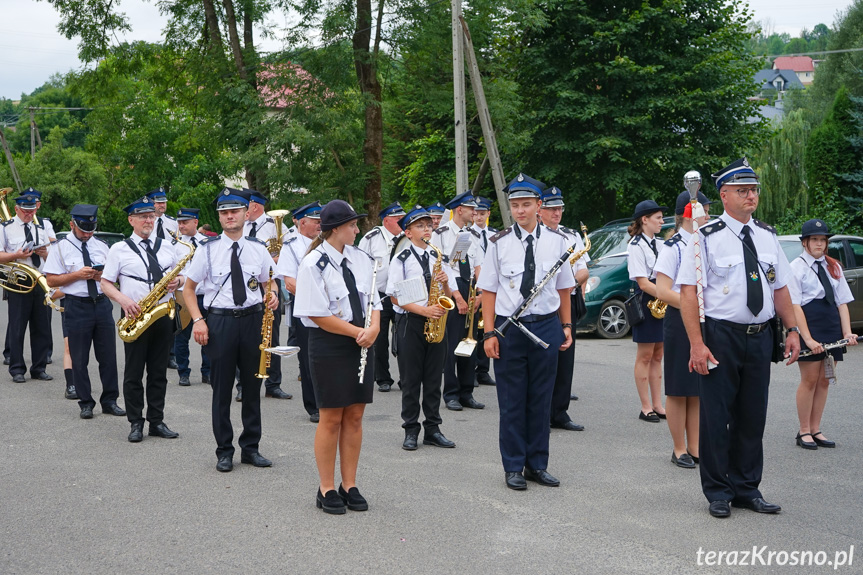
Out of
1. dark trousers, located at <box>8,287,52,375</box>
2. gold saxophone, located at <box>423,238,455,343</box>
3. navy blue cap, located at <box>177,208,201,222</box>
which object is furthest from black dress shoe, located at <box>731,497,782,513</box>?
dark trousers, located at <box>8,287,52,375</box>

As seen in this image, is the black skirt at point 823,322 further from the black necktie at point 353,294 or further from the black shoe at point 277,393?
the black shoe at point 277,393

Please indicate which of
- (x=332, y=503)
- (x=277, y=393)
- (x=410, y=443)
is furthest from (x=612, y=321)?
(x=332, y=503)

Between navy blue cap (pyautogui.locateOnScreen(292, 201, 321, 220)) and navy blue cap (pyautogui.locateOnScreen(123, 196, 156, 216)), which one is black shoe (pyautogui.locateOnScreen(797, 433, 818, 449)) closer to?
navy blue cap (pyautogui.locateOnScreen(292, 201, 321, 220))

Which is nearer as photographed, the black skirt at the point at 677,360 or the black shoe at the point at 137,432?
the black skirt at the point at 677,360

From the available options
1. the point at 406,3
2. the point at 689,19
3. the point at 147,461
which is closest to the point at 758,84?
the point at 689,19

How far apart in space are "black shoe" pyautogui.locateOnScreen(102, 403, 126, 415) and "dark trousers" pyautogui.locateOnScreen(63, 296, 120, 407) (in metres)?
0.14

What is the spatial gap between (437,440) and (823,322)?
11.7 ft

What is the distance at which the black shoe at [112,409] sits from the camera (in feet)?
30.5

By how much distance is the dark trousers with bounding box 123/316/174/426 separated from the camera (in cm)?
826

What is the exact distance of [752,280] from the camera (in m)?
5.71

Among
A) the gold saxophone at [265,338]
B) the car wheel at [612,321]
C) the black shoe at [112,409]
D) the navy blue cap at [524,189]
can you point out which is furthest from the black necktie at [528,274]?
the car wheel at [612,321]

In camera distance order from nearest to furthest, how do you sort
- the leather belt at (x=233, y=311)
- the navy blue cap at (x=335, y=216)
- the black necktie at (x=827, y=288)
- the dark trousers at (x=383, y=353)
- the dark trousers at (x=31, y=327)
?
the navy blue cap at (x=335, y=216)
the leather belt at (x=233, y=311)
the black necktie at (x=827, y=288)
the dark trousers at (x=383, y=353)
the dark trousers at (x=31, y=327)

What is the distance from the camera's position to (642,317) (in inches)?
336

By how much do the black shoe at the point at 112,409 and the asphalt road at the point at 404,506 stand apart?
0.53ft
